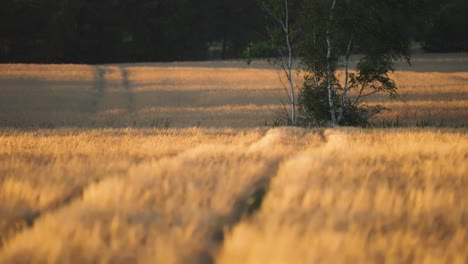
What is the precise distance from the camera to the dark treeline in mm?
63688

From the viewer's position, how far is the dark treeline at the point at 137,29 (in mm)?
63688

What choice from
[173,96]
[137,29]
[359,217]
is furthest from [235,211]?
[137,29]

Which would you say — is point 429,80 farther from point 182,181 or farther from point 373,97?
point 182,181

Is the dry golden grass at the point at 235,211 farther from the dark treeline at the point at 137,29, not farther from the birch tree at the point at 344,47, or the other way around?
the dark treeline at the point at 137,29

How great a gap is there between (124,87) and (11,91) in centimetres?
830

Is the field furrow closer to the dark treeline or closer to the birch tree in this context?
the birch tree

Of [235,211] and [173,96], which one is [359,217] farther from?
[173,96]

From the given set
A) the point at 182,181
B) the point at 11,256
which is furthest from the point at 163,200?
the point at 11,256

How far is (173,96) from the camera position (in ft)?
116

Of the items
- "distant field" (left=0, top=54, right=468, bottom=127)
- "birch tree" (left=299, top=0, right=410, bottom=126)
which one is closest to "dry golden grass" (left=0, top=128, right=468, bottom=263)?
"birch tree" (left=299, top=0, right=410, bottom=126)

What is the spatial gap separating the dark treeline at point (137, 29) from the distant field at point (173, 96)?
16.4m

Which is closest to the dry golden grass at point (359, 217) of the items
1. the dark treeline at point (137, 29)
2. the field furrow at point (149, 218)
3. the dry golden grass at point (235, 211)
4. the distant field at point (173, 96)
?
the dry golden grass at point (235, 211)

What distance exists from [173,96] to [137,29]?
39.1 meters

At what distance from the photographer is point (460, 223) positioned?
13.3ft
